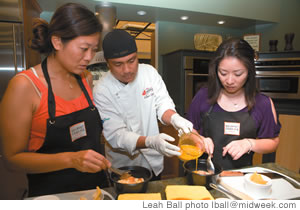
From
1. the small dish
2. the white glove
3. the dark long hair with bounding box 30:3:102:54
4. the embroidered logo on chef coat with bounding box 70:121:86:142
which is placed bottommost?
the small dish

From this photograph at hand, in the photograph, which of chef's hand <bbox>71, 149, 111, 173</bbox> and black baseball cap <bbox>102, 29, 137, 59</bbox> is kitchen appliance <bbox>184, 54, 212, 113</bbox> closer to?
black baseball cap <bbox>102, 29, 137, 59</bbox>

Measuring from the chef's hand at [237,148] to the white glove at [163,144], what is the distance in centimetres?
34

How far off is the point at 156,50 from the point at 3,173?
2.94 meters

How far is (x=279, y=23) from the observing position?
3.57 metres

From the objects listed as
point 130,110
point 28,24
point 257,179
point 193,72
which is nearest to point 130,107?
point 130,110

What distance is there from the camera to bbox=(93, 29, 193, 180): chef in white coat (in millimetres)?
1245

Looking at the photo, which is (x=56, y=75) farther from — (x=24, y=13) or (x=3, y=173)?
(x=3, y=173)

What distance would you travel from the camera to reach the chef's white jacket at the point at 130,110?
1394 millimetres

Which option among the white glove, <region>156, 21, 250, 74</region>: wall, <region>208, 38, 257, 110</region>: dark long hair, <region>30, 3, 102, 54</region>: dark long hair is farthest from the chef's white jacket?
<region>156, 21, 250, 74</region>: wall

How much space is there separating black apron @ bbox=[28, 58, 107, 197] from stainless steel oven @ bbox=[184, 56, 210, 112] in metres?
2.45

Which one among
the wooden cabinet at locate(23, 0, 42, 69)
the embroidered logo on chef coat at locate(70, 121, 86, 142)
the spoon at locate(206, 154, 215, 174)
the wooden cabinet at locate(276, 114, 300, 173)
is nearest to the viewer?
the spoon at locate(206, 154, 215, 174)

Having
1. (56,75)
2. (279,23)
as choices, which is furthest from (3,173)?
(279,23)

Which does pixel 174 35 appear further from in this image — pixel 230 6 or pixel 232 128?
pixel 232 128
